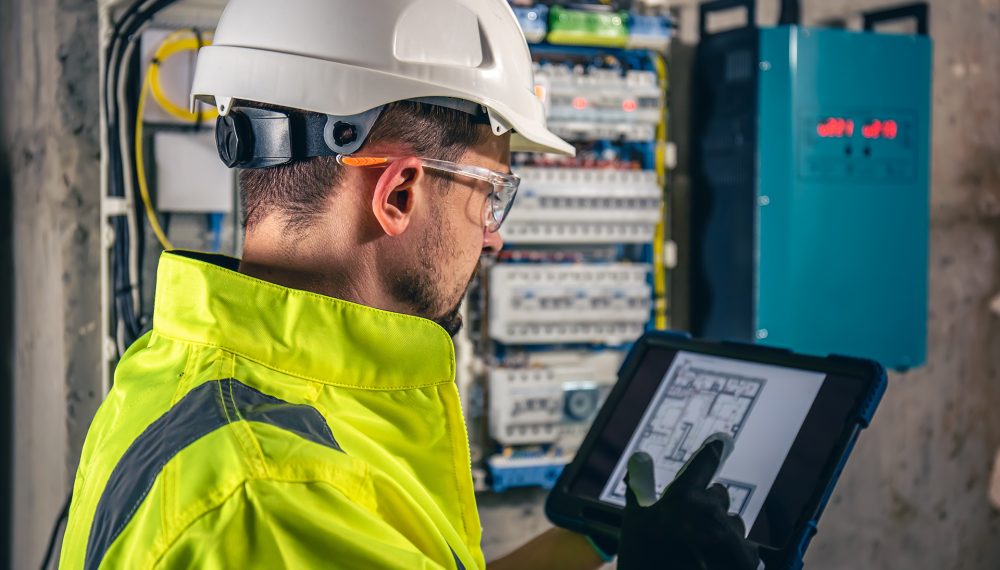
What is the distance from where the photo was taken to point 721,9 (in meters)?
2.47

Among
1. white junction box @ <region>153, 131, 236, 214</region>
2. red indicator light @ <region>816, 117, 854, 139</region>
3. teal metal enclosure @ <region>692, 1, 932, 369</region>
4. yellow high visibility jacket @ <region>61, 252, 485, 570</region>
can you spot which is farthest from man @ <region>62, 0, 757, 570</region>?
red indicator light @ <region>816, 117, 854, 139</region>

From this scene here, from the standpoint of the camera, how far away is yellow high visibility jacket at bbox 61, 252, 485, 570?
699mm

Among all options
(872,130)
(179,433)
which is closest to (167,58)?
(179,433)

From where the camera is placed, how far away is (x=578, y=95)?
233 centimetres

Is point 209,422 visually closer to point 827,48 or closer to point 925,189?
point 827,48

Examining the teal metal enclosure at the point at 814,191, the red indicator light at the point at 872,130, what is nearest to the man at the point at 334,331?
the teal metal enclosure at the point at 814,191

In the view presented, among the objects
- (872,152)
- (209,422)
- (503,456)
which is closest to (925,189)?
(872,152)

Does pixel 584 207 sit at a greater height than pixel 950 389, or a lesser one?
greater

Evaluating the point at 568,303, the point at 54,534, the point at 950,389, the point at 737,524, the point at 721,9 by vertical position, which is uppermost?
the point at 721,9

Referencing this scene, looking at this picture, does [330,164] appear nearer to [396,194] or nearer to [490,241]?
[396,194]

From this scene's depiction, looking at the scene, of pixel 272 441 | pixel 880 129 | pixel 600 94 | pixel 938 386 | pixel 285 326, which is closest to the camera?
pixel 272 441

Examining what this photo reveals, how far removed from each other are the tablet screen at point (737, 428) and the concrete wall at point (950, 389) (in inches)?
65.3

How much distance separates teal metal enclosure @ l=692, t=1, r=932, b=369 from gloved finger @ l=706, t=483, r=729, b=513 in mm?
1330

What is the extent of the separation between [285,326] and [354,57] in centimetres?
31
